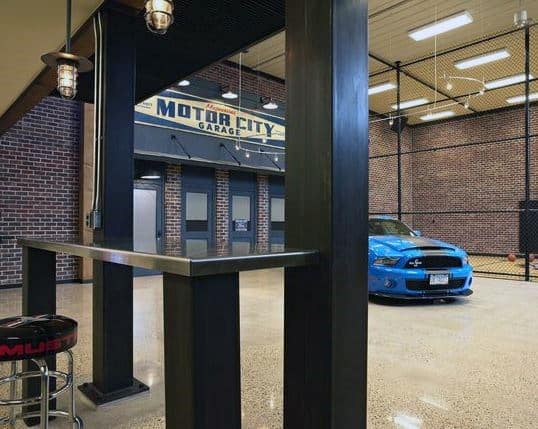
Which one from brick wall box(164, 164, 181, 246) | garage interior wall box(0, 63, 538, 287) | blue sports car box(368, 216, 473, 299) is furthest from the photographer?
brick wall box(164, 164, 181, 246)

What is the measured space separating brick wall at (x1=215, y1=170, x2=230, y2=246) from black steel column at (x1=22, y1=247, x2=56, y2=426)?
645 cm

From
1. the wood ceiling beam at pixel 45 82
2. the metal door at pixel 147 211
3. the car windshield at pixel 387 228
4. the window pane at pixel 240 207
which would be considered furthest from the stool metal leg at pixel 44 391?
the window pane at pixel 240 207

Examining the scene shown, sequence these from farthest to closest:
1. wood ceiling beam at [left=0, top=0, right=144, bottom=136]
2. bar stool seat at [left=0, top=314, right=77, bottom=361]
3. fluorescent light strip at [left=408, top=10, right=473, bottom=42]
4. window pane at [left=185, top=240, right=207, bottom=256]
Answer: fluorescent light strip at [left=408, top=10, right=473, bottom=42] < wood ceiling beam at [left=0, top=0, right=144, bottom=136] < bar stool seat at [left=0, top=314, right=77, bottom=361] < window pane at [left=185, top=240, right=207, bottom=256]

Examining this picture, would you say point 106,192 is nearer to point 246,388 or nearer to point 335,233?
point 246,388

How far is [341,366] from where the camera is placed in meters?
1.18

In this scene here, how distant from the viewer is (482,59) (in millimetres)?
8508

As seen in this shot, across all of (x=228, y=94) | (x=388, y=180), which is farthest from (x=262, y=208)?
(x=388, y=180)

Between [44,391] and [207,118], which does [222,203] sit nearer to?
[207,118]

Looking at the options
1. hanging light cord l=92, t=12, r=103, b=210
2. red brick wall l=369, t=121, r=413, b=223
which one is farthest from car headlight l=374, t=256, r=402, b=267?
red brick wall l=369, t=121, r=413, b=223

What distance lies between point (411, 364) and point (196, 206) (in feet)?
20.2

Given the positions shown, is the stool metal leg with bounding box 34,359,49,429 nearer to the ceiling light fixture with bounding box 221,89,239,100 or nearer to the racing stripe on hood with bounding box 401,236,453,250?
the racing stripe on hood with bounding box 401,236,453,250

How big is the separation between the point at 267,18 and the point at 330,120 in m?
1.73

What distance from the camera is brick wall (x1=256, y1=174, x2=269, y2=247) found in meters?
9.61

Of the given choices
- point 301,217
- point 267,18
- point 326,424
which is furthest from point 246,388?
point 267,18
